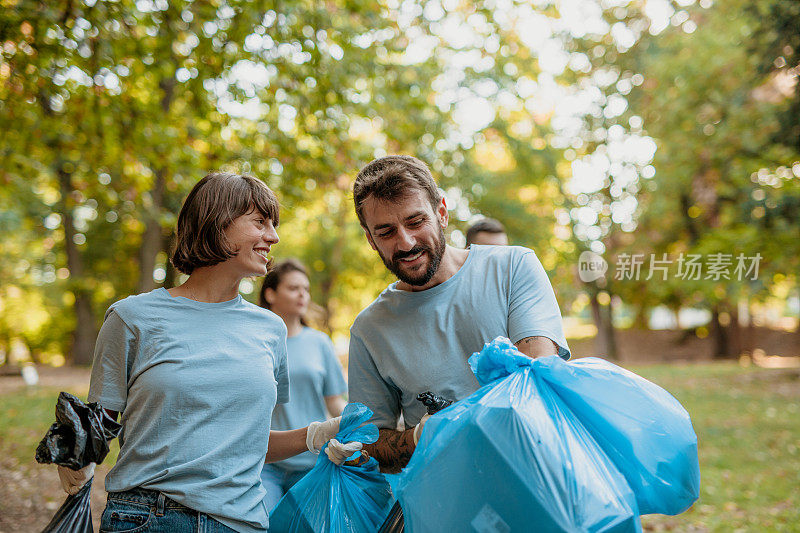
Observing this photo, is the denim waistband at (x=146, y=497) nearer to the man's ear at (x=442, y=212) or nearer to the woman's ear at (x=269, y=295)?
the man's ear at (x=442, y=212)

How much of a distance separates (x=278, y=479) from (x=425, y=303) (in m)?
1.79

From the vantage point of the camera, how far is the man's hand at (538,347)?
194 cm

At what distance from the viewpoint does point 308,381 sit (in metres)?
3.85

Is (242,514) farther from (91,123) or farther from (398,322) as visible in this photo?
(91,123)

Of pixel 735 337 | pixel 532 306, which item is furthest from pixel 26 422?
pixel 735 337

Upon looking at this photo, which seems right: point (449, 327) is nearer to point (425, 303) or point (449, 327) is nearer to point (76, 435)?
→ point (425, 303)

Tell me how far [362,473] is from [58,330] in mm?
26755

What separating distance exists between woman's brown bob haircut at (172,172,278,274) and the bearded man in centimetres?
38

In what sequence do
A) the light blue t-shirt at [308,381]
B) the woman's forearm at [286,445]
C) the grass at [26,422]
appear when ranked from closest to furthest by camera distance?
the woman's forearm at [286,445], the light blue t-shirt at [308,381], the grass at [26,422]

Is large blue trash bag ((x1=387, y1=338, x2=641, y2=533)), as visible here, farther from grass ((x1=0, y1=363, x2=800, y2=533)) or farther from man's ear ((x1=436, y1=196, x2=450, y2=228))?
grass ((x1=0, y1=363, x2=800, y2=533))

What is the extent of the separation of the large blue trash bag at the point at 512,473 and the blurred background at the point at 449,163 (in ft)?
15.3

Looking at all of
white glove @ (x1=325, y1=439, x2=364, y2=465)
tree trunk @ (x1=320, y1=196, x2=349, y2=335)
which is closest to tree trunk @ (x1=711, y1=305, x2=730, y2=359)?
tree trunk @ (x1=320, y1=196, x2=349, y2=335)

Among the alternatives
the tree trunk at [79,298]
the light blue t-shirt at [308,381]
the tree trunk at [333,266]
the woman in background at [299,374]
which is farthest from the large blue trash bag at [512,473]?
the tree trunk at [333,266]

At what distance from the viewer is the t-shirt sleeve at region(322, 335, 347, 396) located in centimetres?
395
